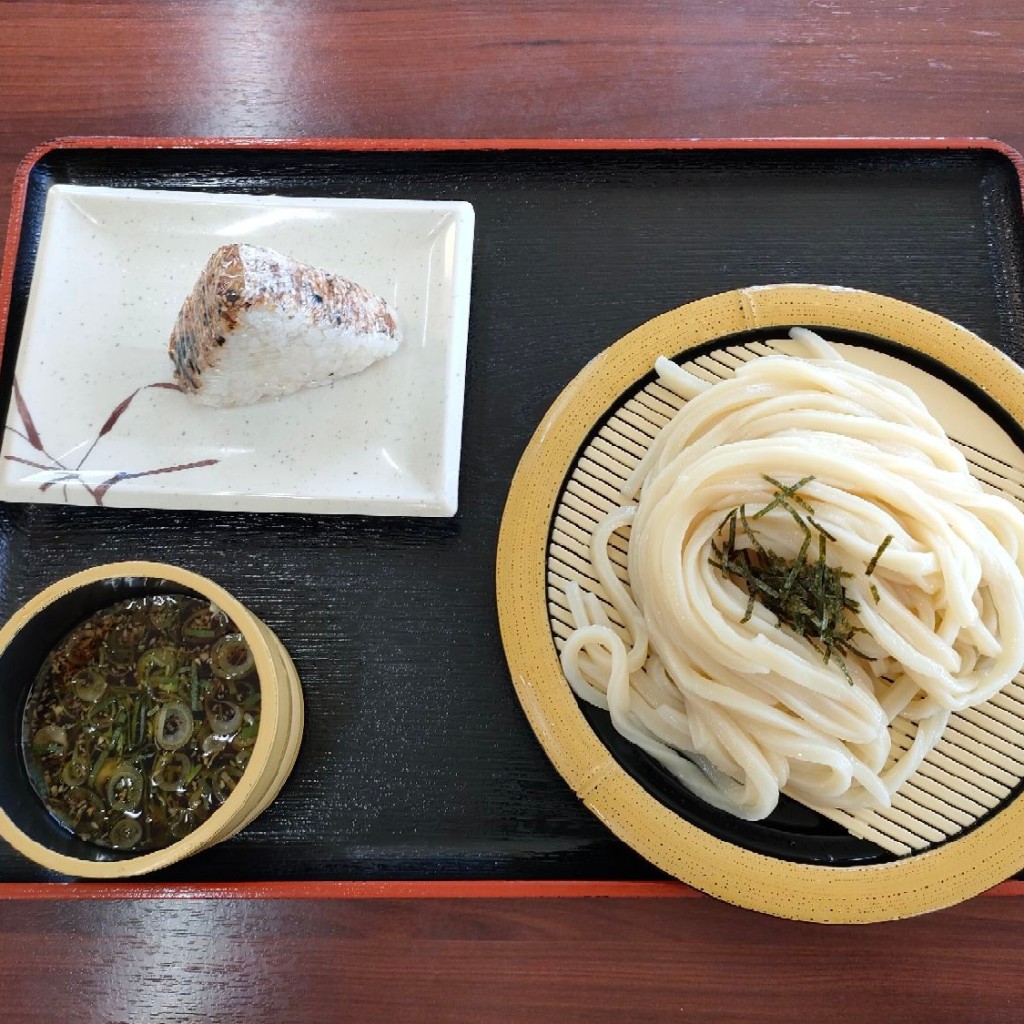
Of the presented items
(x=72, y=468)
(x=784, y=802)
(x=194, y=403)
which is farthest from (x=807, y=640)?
A: (x=72, y=468)

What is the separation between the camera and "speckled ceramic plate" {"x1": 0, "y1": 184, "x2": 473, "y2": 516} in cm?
179

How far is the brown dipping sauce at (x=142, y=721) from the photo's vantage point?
149cm

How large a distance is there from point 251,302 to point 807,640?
1.26 m

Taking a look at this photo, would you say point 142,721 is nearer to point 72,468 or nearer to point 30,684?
point 30,684

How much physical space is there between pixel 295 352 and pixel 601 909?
130 cm

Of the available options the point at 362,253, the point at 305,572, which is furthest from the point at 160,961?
the point at 362,253

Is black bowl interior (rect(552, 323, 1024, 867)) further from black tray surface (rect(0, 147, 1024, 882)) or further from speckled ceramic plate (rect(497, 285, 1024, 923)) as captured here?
black tray surface (rect(0, 147, 1024, 882))

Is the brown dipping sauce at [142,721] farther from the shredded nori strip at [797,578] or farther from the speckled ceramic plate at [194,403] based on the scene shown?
the shredded nori strip at [797,578]

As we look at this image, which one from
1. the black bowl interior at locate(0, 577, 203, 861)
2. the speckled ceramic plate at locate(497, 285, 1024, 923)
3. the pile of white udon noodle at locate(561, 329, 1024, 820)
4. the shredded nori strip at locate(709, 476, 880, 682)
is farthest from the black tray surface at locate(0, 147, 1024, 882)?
the shredded nori strip at locate(709, 476, 880, 682)

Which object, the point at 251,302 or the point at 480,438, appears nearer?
the point at 251,302

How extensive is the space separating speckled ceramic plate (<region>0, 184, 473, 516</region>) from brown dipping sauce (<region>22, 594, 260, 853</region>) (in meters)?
0.34

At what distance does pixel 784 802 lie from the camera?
1588 millimetres

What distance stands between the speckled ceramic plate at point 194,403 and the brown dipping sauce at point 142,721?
13.3 inches

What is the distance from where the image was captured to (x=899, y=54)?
228cm
